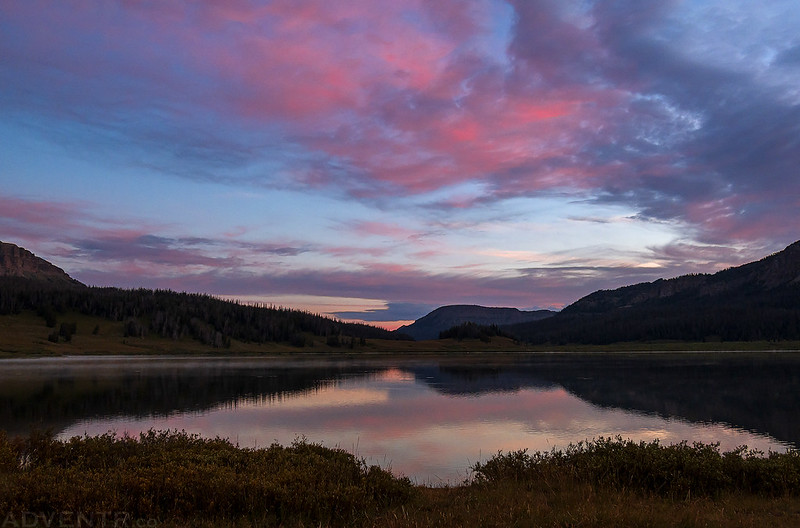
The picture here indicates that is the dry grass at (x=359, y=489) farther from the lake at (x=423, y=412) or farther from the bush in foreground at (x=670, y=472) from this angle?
the lake at (x=423, y=412)

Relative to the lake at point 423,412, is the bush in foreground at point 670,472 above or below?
above

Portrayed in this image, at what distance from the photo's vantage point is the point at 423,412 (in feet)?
140

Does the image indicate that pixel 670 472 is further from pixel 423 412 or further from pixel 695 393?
pixel 695 393


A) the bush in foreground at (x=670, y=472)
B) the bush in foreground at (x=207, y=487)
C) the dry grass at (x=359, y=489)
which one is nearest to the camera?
the dry grass at (x=359, y=489)

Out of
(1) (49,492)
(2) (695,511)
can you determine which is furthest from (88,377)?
(2) (695,511)

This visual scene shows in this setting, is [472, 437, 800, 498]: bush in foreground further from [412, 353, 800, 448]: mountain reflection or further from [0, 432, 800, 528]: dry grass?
[412, 353, 800, 448]: mountain reflection

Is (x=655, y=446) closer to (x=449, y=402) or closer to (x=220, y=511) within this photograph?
(x=220, y=511)

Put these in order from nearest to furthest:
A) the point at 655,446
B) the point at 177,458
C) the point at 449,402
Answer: the point at 177,458, the point at 655,446, the point at 449,402

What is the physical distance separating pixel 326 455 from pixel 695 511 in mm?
10423

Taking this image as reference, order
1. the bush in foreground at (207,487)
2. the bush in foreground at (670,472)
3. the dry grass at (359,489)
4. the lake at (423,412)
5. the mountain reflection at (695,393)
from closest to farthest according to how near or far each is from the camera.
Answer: the dry grass at (359,489), the bush in foreground at (207,487), the bush in foreground at (670,472), the lake at (423,412), the mountain reflection at (695,393)

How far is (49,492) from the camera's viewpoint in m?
11.4

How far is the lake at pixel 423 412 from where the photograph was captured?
29.8 meters

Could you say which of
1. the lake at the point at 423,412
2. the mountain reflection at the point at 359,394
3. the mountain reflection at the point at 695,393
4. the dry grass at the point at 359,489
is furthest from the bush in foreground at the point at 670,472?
the mountain reflection at the point at 359,394

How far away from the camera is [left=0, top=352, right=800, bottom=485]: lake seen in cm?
2980
